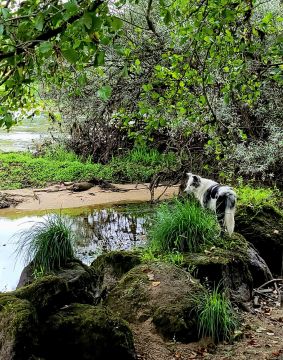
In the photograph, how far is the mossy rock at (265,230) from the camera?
25.4 ft

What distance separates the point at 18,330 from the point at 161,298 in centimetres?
194

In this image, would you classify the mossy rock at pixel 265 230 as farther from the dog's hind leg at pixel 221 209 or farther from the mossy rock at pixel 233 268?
the dog's hind leg at pixel 221 209

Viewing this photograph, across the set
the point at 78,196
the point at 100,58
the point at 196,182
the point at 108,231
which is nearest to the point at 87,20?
the point at 100,58

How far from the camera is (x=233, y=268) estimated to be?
6438mm

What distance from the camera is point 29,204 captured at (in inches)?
535

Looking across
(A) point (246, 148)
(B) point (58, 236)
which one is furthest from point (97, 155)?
(B) point (58, 236)

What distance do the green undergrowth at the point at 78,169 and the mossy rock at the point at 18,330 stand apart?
11.0 metres

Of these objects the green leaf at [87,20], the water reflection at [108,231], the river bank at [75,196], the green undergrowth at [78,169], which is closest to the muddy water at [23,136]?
the green undergrowth at [78,169]

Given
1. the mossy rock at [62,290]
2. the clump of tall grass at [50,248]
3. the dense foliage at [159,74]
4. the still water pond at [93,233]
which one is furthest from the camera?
the still water pond at [93,233]

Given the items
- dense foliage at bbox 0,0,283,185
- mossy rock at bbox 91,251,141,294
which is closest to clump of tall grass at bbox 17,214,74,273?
mossy rock at bbox 91,251,141,294

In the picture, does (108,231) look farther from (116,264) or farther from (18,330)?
(18,330)

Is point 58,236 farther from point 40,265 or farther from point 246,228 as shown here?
point 246,228

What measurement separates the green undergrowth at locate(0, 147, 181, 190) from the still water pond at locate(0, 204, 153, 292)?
3359 mm

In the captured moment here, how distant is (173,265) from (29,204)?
8.36 meters
